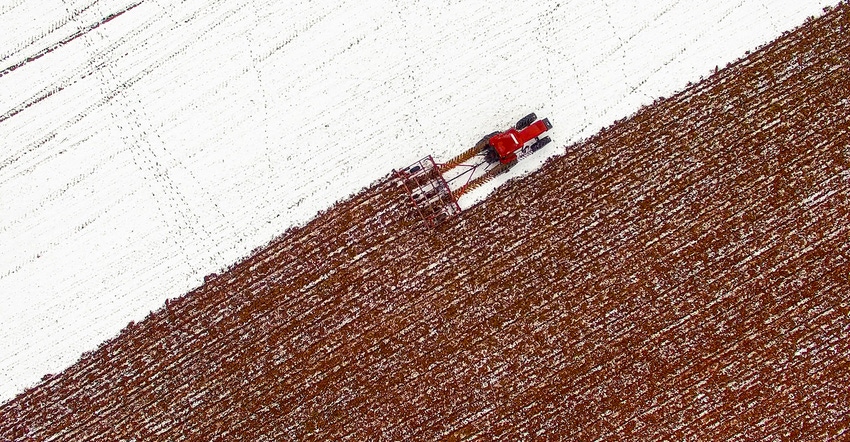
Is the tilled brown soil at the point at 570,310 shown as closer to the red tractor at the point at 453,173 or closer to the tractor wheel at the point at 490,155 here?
the red tractor at the point at 453,173

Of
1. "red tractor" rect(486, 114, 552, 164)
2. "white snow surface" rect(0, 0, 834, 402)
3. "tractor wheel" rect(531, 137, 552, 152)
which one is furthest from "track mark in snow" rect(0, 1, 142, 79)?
"tractor wheel" rect(531, 137, 552, 152)

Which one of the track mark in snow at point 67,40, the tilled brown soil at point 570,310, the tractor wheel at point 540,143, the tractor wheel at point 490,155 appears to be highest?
the track mark in snow at point 67,40

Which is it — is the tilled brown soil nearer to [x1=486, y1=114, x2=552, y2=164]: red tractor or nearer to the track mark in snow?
[x1=486, y1=114, x2=552, y2=164]: red tractor

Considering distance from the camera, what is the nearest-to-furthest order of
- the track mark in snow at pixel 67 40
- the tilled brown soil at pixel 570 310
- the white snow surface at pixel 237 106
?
the tilled brown soil at pixel 570 310 < the white snow surface at pixel 237 106 < the track mark in snow at pixel 67 40

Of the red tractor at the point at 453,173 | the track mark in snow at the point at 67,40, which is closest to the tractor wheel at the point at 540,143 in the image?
the red tractor at the point at 453,173

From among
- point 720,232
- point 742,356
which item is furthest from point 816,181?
point 742,356

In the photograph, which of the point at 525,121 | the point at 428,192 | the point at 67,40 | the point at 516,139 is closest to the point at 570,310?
the point at 516,139

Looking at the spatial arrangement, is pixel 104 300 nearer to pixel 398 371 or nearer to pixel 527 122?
pixel 398 371
